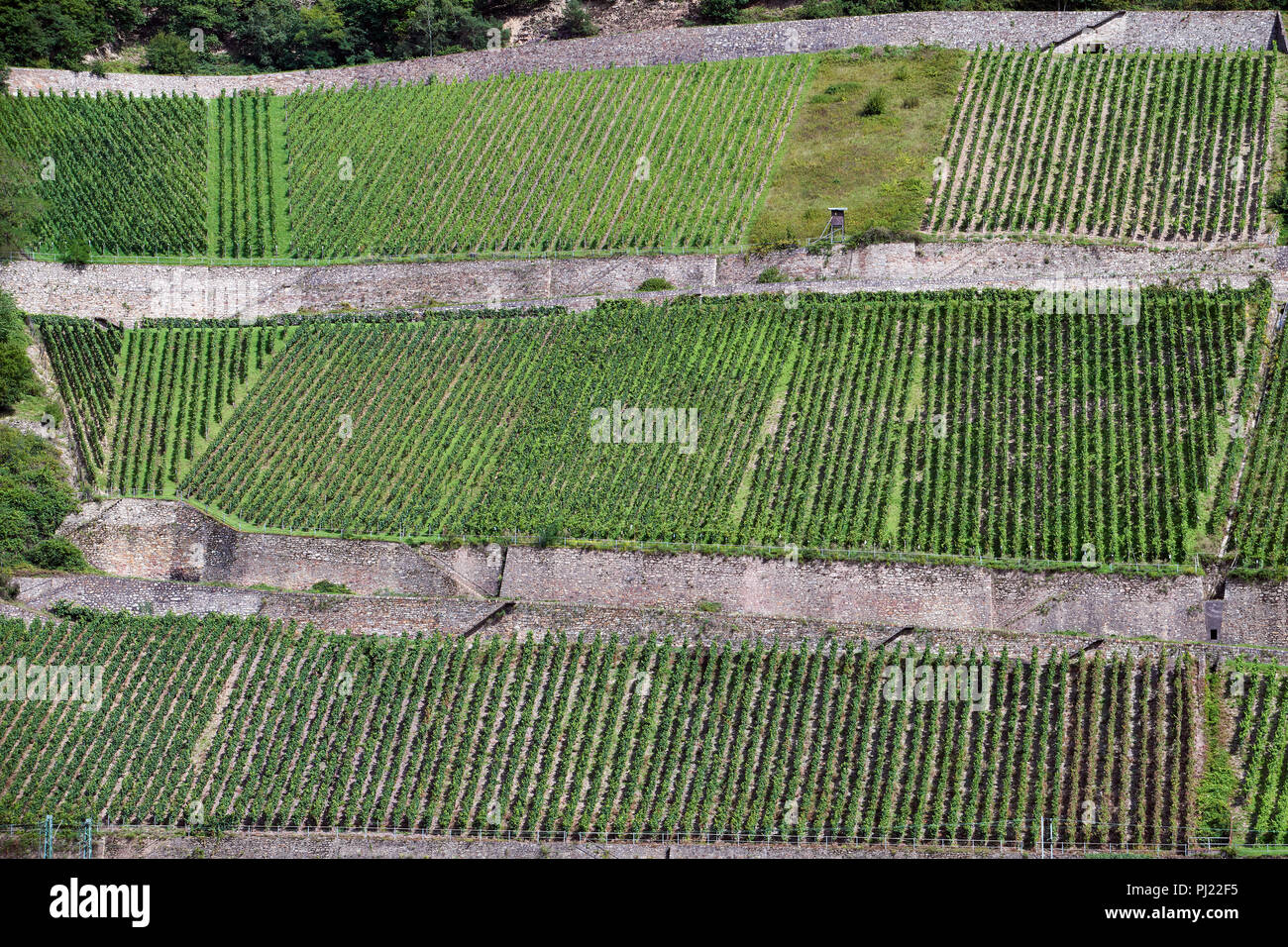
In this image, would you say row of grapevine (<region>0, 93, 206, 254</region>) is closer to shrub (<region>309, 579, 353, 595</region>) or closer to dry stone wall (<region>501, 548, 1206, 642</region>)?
shrub (<region>309, 579, 353, 595</region>)

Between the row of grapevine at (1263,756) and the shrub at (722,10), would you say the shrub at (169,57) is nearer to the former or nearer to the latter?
the shrub at (722,10)

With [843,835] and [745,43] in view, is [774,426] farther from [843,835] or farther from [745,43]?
[745,43]

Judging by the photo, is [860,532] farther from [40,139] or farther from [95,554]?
[40,139]

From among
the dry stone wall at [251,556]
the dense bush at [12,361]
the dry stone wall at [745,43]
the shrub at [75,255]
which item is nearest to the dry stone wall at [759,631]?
the dry stone wall at [251,556]

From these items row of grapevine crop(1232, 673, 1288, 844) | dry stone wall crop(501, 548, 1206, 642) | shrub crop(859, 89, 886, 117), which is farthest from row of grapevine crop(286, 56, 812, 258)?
row of grapevine crop(1232, 673, 1288, 844)

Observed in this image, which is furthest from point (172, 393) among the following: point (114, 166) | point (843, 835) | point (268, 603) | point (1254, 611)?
point (1254, 611)

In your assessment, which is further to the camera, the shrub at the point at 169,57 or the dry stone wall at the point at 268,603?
the shrub at the point at 169,57

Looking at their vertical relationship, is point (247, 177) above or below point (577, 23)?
below
